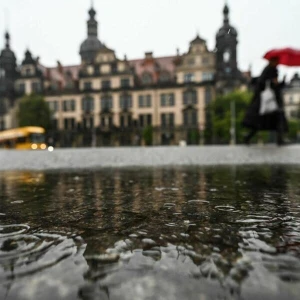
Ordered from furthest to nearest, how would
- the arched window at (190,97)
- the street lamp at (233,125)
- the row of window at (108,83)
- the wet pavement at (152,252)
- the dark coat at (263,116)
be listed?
the row of window at (108,83)
the arched window at (190,97)
the street lamp at (233,125)
the dark coat at (263,116)
the wet pavement at (152,252)

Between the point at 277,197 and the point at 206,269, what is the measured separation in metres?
1.11

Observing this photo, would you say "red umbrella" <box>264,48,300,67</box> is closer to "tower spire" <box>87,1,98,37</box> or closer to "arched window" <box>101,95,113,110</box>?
"arched window" <box>101,95,113,110</box>

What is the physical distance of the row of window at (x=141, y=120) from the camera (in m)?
41.8

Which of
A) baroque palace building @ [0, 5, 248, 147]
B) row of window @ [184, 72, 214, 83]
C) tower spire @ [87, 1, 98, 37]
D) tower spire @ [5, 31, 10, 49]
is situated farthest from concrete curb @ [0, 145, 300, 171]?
tower spire @ [87, 1, 98, 37]

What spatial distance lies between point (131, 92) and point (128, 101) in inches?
49.5

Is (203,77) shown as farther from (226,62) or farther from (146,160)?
(146,160)

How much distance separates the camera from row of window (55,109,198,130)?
137ft

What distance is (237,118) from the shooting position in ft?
104

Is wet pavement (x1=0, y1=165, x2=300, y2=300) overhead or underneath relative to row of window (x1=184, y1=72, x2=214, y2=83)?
underneath

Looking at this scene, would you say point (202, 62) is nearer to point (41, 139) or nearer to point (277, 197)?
point (41, 139)

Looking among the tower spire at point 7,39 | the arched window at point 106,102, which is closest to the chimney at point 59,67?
the tower spire at point 7,39

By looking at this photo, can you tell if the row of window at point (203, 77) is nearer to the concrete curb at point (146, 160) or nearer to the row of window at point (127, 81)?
the row of window at point (127, 81)

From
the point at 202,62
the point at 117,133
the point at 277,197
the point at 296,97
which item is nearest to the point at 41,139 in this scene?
the point at 117,133

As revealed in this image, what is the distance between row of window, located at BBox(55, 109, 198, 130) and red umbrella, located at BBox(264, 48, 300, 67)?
3422cm
